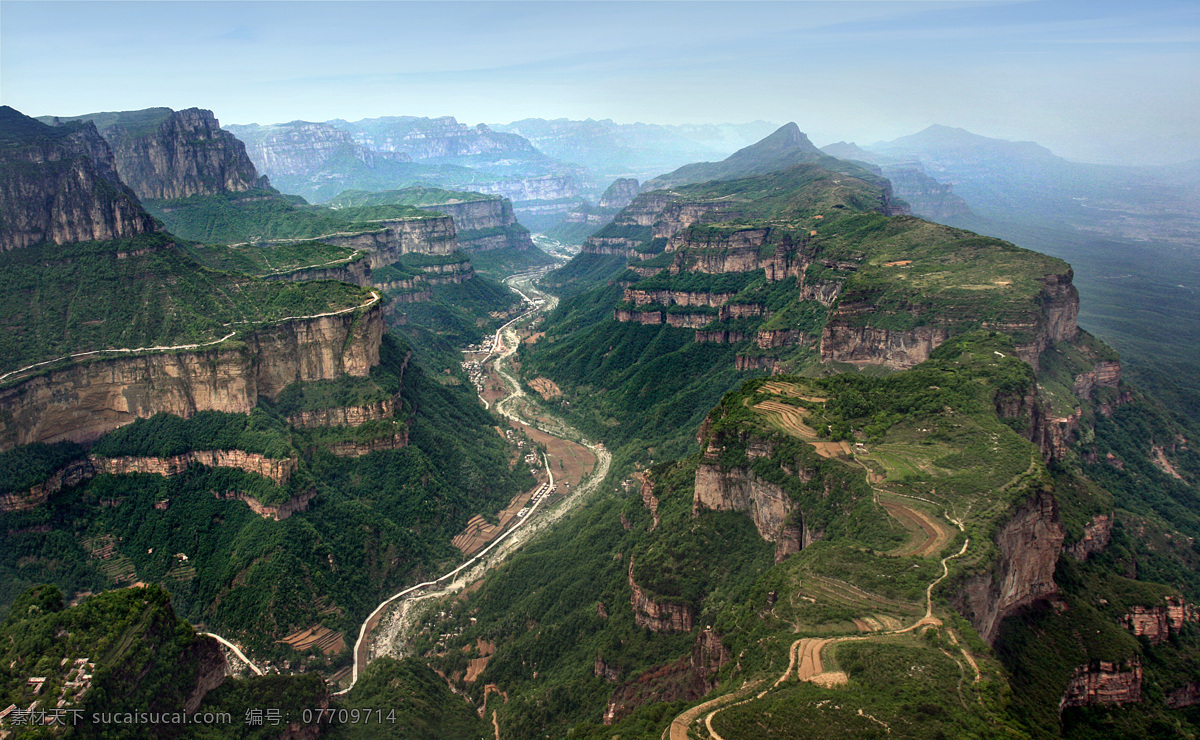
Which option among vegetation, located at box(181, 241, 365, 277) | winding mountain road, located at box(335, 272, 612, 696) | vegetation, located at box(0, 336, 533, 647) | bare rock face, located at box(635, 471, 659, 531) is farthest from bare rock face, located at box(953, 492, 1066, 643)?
vegetation, located at box(181, 241, 365, 277)

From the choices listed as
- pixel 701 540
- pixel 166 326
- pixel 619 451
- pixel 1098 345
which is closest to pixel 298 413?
pixel 166 326

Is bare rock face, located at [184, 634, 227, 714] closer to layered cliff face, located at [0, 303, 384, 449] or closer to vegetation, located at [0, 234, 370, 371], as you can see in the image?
layered cliff face, located at [0, 303, 384, 449]

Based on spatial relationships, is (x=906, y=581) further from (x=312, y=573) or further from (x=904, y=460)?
(x=312, y=573)

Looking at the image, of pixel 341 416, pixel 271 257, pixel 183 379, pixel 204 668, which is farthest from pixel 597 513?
pixel 271 257

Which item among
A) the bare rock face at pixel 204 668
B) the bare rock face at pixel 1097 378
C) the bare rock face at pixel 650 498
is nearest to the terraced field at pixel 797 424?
the bare rock face at pixel 650 498

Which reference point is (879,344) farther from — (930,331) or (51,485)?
(51,485)

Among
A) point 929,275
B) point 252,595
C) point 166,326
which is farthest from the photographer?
point 929,275

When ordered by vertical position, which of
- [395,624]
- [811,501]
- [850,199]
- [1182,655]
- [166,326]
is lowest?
[395,624]
